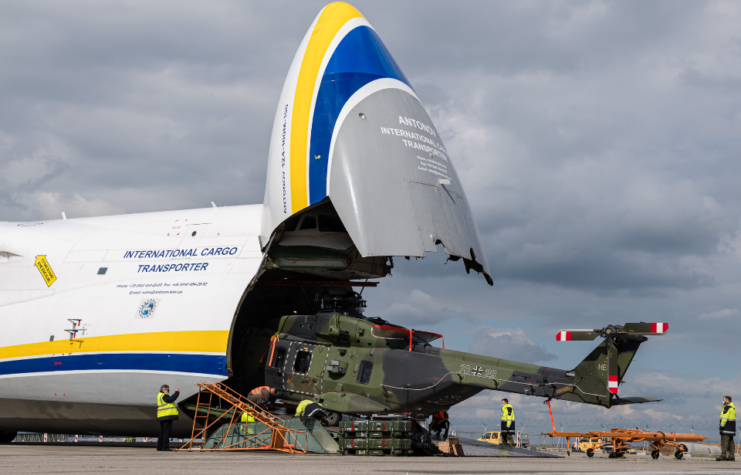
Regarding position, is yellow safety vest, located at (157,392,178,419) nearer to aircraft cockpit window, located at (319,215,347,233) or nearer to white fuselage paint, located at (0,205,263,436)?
white fuselage paint, located at (0,205,263,436)

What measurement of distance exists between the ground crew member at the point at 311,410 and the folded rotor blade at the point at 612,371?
650cm

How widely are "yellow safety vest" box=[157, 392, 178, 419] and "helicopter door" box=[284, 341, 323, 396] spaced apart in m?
2.91

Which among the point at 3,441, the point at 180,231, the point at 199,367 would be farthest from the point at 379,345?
the point at 3,441

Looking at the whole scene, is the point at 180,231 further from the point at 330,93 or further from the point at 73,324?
the point at 330,93

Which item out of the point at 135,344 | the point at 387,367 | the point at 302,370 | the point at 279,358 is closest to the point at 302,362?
the point at 302,370

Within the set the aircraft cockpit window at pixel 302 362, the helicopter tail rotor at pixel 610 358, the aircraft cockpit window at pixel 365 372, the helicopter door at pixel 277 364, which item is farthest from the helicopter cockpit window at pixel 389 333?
the helicopter tail rotor at pixel 610 358

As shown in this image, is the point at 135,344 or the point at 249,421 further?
the point at 135,344

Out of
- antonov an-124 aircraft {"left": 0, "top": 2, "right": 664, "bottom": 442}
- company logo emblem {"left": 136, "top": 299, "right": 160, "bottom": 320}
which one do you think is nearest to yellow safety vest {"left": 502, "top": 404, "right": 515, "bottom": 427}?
antonov an-124 aircraft {"left": 0, "top": 2, "right": 664, "bottom": 442}

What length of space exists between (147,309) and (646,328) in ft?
40.0

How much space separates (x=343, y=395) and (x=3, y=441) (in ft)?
44.0

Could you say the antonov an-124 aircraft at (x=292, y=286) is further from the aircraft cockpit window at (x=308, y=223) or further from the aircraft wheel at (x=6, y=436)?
the aircraft wheel at (x=6, y=436)

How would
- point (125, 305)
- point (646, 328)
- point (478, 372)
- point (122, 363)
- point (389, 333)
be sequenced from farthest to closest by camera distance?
1. point (125, 305)
2. point (122, 363)
3. point (389, 333)
4. point (478, 372)
5. point (646, 328)

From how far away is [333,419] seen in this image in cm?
1602

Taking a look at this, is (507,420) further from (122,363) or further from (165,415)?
(122,363)
